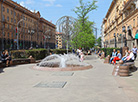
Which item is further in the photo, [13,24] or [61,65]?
[13,24]

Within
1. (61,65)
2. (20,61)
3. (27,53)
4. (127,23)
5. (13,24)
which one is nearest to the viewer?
(61,65)

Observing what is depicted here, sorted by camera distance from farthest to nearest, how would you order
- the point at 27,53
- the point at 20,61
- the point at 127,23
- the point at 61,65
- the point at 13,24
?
1. the point at 13,24
2. the point at 127,23
3. the point at 27,53
4. the point at 20,61
5. the point at 61,65

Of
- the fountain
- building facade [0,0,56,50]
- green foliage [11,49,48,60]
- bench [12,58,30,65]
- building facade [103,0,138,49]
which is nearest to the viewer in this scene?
the fountain

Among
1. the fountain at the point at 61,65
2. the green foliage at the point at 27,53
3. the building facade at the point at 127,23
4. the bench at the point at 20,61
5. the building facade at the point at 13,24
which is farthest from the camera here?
the building facade at the point at 13,24

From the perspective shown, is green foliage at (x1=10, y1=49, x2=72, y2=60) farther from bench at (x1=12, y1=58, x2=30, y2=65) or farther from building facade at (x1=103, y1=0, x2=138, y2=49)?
building facade at (x1=103, y1=0, x2=138, y2=49)

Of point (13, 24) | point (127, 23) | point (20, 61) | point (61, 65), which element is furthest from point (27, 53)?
point (13, 24)

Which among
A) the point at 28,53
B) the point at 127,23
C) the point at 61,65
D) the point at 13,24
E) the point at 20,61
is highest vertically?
the point at 13,24

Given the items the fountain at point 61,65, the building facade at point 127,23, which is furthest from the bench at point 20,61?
the building facade at point 127,23

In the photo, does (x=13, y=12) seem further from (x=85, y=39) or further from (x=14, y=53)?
(x=14, y=53)

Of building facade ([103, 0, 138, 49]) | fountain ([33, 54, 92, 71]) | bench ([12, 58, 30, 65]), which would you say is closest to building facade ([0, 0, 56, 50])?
building facade ([103, 0, 138, 49])

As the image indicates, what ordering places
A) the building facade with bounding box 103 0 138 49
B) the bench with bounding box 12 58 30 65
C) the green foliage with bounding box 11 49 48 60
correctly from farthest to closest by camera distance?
1. the building facade with bounding box 103 0 138 49
2. the green foliage with bounding box 11 49 48 60
3. the bench with bounding box 12 58 30 65

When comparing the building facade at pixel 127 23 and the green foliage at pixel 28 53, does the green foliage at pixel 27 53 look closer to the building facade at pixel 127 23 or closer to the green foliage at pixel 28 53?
the green foliage at pixel 28 53

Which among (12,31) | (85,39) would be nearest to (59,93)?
(85,39)

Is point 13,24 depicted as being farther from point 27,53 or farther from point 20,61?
point 20,61
